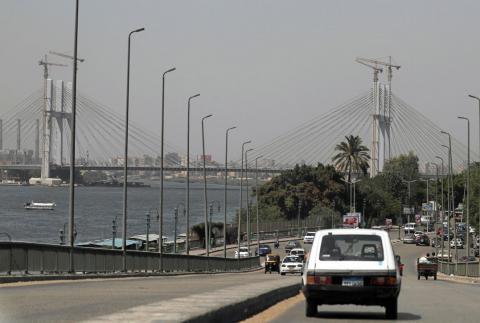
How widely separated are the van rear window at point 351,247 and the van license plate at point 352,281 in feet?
1.50

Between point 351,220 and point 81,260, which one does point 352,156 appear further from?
point 81,260


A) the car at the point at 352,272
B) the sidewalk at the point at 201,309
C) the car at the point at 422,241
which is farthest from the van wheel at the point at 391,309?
the car at the point at 422,241

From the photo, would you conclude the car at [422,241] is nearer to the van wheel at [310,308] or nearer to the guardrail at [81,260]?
the guardrail at [81,260]

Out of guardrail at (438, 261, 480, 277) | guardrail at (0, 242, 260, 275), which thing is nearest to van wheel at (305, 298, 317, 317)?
A: guardrail at (0, 242, 260, 275)

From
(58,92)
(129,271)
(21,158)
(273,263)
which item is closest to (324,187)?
(21,158)

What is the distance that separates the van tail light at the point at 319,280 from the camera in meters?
18.2

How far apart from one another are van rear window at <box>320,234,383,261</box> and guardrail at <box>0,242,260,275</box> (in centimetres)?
1351

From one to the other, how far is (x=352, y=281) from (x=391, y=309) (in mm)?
1153

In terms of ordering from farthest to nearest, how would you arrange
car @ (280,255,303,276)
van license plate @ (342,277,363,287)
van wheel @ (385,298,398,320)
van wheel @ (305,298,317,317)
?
1. car @ (280,255,303,276)
2. van wheel @ (305,298,317,317)
3. van wheel @ (385,298,398,320)
4. van license plate @ (342,277,363,287)

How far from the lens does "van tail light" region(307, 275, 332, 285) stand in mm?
18234

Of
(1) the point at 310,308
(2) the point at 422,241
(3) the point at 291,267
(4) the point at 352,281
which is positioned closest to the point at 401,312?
(1) the point at 310,308

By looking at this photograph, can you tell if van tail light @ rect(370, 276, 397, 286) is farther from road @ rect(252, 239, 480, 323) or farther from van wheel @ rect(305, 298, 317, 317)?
van wheel @ rect(305, 298, 317, 317)

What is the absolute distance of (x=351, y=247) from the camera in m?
18.8

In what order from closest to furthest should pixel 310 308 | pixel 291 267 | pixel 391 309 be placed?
pixel 391 309 → pixel 310 308 → pixel 291 267
